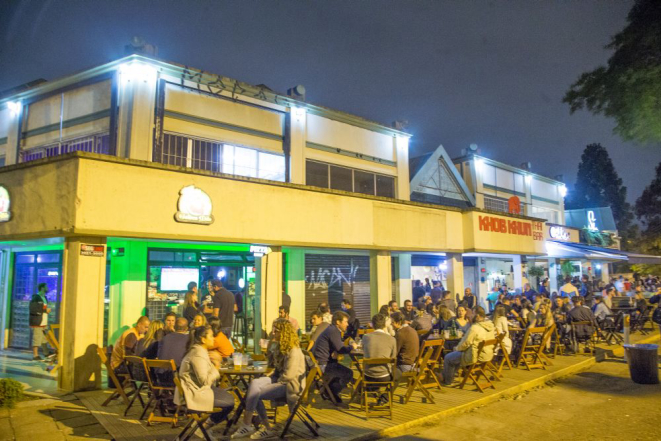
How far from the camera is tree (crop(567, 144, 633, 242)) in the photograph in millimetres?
58625

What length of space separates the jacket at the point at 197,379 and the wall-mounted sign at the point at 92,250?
421cm

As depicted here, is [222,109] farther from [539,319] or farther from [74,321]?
[539,319]

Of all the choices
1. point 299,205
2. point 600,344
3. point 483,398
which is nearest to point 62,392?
point 299,205

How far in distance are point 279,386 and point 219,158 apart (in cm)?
822

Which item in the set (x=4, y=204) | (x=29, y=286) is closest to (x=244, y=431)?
(x=4, y=204)

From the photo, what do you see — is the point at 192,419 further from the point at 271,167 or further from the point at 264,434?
the point at 271,167

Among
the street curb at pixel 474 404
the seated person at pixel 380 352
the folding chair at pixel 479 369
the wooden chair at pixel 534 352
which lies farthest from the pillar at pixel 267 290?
the wooden chair at pixel 534 352

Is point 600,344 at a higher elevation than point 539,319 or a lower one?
lower

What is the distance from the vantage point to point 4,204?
951 cm

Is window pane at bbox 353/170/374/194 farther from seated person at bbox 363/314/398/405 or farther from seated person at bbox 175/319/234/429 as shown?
seated person at bbox 175/319/234/429

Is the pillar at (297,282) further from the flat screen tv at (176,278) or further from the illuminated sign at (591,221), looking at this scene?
the illuminated sign at (591,221)

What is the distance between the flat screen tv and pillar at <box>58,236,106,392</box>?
→ 11.0 ft

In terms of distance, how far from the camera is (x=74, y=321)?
27.9 feet

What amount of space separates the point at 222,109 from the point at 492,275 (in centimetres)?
1617
